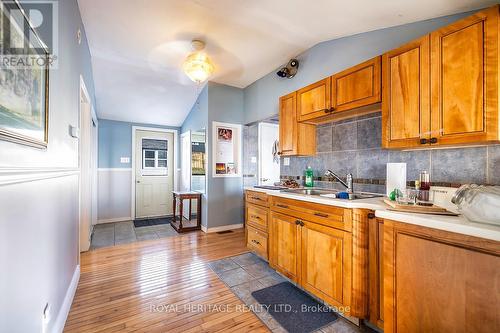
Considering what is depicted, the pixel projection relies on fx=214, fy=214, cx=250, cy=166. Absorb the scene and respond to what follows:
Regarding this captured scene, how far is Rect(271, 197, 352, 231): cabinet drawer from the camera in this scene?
5.46 feet

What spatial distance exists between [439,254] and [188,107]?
4.66 meters

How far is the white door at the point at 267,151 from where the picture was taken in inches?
164

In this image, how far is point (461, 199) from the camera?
1.16m

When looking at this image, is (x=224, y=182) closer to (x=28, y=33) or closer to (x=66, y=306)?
(x=66, y=306)

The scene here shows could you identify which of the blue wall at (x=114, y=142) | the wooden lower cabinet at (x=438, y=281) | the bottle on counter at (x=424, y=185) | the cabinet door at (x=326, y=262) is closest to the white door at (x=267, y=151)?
the cabinet door at (x=326, y=262)

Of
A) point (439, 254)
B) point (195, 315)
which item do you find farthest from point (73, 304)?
point (439, 254)

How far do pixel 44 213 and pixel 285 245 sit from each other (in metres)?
1.95

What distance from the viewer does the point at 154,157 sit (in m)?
5.29

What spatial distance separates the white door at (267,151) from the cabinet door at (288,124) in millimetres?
1315

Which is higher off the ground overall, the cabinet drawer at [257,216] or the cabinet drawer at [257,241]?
the cabinet drawer at [257,216]

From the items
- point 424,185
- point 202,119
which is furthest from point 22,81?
point 202,119

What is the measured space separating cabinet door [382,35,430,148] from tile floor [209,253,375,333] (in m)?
1.47

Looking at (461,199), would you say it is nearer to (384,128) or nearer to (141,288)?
(384,128)

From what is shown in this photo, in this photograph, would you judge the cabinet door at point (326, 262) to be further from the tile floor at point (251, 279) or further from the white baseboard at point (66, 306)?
the white baseboard at point (66, 306)
